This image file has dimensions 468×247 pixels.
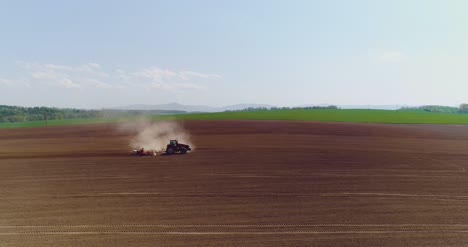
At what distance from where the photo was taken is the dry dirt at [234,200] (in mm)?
16422

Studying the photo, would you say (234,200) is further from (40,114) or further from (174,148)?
(40,114)

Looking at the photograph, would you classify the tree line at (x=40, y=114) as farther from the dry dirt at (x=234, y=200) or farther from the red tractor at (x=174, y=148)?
the dry dirt at (x=234, y=200)

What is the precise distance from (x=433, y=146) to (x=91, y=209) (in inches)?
1684

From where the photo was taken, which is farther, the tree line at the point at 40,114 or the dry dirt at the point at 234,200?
the tree line at the point at 40,114

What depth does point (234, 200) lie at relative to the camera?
852 inches

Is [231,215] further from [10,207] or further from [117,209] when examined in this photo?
[10,207]

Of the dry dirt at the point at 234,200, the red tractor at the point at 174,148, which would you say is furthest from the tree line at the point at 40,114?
the dry dirt at the point at 234,200

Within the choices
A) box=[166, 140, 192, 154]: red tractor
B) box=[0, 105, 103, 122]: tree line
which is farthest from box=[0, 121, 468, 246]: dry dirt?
box=[0, 105, 103, 122]: tree line

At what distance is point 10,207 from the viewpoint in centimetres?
2044

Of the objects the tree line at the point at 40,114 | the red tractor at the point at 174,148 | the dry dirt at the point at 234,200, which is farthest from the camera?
the tree line at the point at 40,114

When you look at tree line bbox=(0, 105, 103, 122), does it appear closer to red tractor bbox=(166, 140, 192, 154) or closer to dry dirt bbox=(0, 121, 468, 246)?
red tractor bbox=(166, 140, 192, 154)

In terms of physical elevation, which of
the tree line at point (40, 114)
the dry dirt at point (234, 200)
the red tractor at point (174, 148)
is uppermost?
the tree line at point (40, 114)

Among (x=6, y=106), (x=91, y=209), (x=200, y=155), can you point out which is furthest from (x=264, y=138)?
(x=6, y=106)

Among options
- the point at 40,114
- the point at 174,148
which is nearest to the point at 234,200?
the point at 174,148
